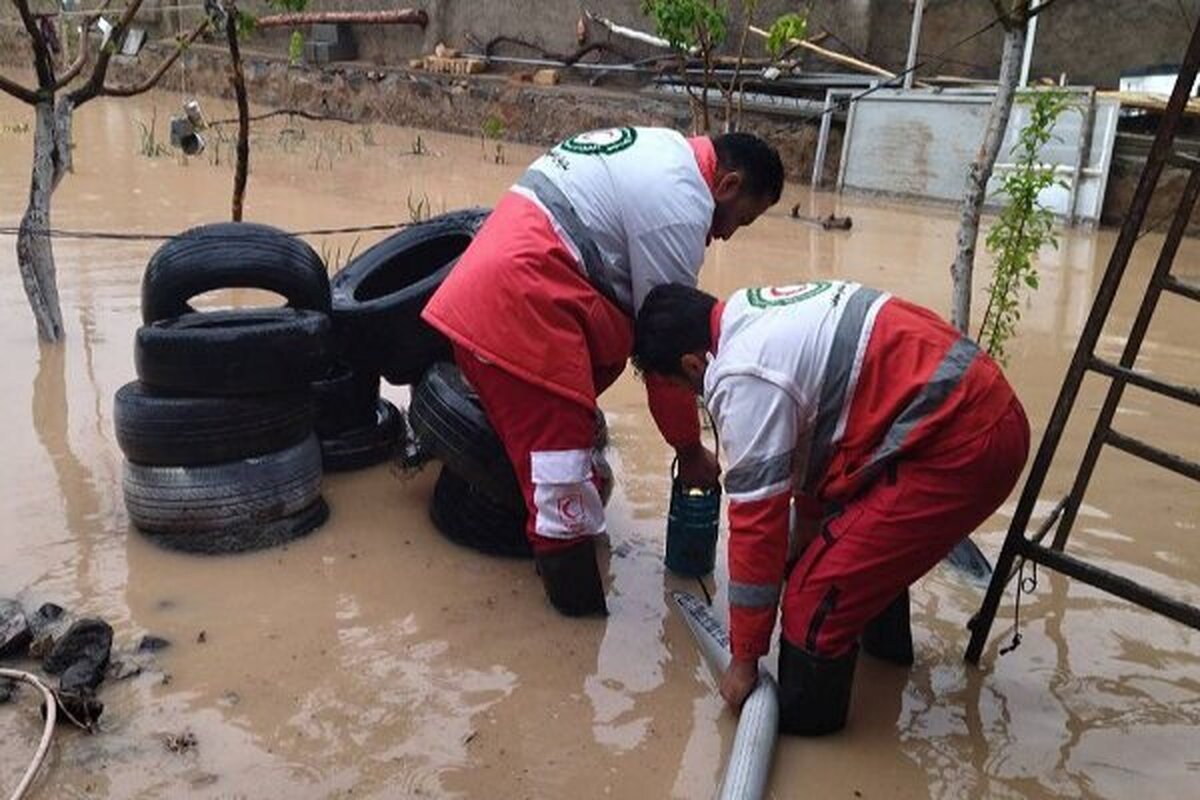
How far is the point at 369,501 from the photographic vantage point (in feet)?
14.6

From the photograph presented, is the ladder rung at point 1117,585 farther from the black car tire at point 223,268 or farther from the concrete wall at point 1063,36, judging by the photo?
the concrete wall at point 1063,36

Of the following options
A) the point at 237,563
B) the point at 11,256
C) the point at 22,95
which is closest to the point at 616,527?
the point at 237,563

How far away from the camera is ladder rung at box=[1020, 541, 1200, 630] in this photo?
2.99 metres

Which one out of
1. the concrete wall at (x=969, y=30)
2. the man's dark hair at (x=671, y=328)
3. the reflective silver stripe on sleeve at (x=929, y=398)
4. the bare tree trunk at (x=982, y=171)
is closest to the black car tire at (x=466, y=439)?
the man's dark hair at (x=671, y=328)

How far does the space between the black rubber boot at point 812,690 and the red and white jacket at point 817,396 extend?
0.17 m

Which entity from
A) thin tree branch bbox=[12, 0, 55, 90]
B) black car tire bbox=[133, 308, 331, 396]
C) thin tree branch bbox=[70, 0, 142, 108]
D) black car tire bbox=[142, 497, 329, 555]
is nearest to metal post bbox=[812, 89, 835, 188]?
thin tree branch bbox=[70, 0, 142, 108]

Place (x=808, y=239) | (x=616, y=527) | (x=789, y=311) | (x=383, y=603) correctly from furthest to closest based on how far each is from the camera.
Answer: (x=808, y=239)
(x=616, y=527)
(x=383, y=603)
(x=789, y=311)

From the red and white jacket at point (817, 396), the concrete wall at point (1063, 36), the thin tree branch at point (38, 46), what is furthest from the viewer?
the concrete wall at point (1063, 36)

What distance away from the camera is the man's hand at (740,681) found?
10.2 ft

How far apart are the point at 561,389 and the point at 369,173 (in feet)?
32.6

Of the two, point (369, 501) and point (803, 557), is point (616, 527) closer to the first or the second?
point (369, 501)

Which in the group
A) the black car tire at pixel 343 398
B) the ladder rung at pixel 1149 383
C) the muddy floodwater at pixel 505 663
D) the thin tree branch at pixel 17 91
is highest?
the thin tree branch at pixel 17 91

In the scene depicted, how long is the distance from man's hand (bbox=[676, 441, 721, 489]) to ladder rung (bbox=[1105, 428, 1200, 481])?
1245mm

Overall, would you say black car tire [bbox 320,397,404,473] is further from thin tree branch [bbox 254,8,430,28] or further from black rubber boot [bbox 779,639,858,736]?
thin tree branch [bbox 254,8,430,28]
